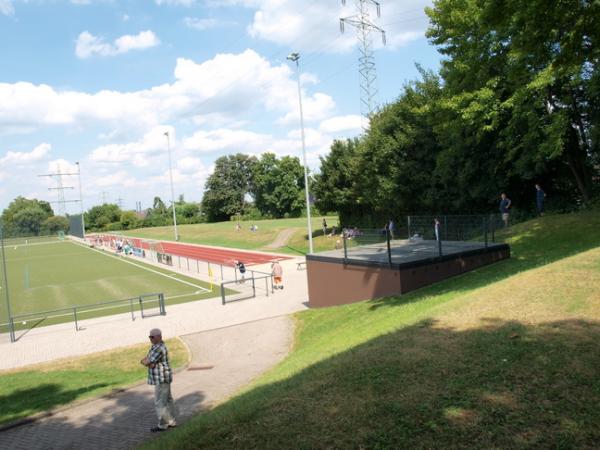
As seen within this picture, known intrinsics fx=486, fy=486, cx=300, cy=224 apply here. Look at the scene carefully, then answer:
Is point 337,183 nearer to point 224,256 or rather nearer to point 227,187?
point 224,256

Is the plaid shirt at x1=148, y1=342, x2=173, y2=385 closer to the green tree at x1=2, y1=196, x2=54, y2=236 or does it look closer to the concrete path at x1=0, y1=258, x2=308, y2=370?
the concrete path at x1=0, y1=258, x2=308, y2=370

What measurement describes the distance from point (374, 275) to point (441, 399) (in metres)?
9.66

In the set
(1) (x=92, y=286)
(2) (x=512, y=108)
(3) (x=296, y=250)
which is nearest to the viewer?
(2) (x=512, y=108)

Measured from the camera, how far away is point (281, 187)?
98062 millimetres

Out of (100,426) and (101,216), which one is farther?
(101,216)

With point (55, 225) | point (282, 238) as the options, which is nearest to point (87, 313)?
point (282, 238)

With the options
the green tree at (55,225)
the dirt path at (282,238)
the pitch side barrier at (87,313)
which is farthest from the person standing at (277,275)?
the green tree at (55,225)

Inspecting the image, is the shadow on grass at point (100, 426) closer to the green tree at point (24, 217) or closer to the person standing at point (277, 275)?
the person standing at point (277, 275)

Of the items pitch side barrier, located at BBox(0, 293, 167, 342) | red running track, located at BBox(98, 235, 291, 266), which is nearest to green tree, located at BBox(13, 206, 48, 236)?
red running track, located at BBox(98, 235, 291, 266)

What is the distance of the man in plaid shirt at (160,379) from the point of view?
24.2 feet

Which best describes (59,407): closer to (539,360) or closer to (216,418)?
(216,418)

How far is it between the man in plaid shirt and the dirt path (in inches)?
1506

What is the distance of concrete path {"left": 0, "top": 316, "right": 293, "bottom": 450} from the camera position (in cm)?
773

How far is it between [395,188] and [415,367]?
24972mm
